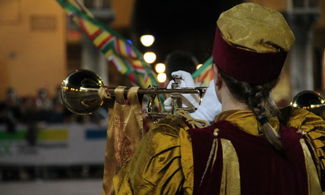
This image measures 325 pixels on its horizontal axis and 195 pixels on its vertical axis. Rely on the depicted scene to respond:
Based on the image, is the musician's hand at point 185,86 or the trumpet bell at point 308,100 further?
the musician's hand at point 185,86

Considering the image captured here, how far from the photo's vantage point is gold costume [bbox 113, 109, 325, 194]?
8.73ft

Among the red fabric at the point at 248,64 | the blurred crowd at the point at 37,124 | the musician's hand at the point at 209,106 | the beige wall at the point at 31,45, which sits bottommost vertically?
the blurred crowd at the point at 37,124

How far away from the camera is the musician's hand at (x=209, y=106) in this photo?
3541mm

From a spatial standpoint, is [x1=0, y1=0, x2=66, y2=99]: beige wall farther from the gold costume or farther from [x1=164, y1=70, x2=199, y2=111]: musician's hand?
the gold costume

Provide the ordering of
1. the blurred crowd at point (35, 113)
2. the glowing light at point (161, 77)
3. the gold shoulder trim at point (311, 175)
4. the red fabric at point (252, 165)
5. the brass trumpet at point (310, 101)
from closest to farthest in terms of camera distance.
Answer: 1. the red fabric at point (252, 165)
2. the gold shoulder trim at point (311, 175)
3. the brass trumpet at point (310, 101)
4. the glowing light at point (161, 77)
5. the blurred crowd at point (35, 113)

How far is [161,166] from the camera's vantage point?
8.73 ft

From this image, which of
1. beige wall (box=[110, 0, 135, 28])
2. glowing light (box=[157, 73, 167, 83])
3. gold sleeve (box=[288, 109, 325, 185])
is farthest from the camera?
beige wall (box=[110, 0, 135, 28])

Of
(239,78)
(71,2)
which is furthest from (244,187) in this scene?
(71,2)

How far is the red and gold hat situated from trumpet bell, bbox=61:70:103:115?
0.72 metres

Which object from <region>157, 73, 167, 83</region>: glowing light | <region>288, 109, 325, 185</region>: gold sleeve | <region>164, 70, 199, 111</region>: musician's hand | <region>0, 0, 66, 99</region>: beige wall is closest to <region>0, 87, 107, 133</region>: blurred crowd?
<region>0, 0, 66, 99</region>: beige wall

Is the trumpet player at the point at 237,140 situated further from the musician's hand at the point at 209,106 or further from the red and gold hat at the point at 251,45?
the musician's hand at the point at 209,106

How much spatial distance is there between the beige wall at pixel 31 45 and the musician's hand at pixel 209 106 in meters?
15.1

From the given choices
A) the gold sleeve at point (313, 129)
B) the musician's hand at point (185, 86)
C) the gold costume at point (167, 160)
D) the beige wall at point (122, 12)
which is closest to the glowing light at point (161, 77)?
the musician's hand at point (185, 86)

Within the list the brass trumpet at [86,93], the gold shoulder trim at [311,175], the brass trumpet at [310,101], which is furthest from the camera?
the brass trumpet at [310,101]
